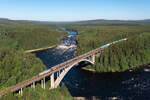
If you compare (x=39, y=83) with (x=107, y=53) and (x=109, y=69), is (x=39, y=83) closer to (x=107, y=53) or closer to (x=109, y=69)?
(x=109, y=69)

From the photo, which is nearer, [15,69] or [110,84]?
[15,69]

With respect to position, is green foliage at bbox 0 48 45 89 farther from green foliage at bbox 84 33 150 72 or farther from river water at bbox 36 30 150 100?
green foliage at bbox 84 33 150 72

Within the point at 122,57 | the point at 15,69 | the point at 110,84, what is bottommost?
the point at 110,84

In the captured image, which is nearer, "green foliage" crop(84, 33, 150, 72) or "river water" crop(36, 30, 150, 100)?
"river water" crop(36, 30, 150, 100)

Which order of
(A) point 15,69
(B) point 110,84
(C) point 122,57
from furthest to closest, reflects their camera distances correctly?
(C) point 122,57
(B) point 110,84
(A) point 15,69

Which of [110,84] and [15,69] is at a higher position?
[15,69]

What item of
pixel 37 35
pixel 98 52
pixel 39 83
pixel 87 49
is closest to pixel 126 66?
pixel 98 52

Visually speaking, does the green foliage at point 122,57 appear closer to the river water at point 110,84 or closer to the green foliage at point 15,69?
the river water at point 110,84

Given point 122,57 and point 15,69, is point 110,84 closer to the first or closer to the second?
point 122,57

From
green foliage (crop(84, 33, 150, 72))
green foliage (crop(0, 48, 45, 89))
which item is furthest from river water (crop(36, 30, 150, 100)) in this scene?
green foliage (crop(0, 48, 45, 89))

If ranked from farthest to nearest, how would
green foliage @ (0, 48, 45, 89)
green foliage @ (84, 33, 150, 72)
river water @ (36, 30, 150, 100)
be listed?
green foliage @ (84, 33, 150, 72), river water @ (36, 30, 150, 100), green foliage @ (0, 48, 45, 89)

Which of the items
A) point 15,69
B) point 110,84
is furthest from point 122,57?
point 15,69
